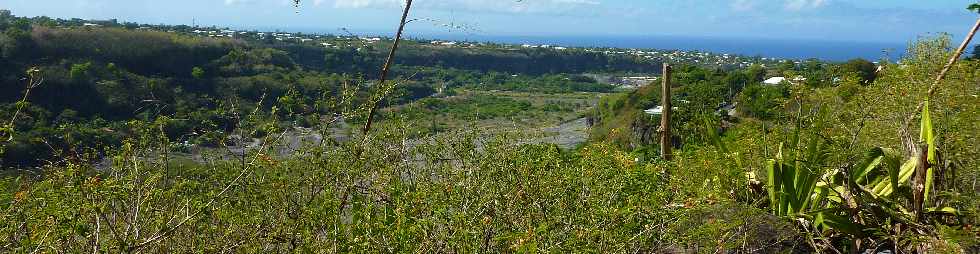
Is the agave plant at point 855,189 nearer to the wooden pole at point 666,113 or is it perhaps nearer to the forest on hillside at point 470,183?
the forest on hillside at point 470,183

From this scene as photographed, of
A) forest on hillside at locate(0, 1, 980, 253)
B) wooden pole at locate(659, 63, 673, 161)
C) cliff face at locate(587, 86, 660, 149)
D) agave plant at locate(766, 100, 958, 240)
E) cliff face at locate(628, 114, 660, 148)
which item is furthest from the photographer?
cliff face at locate(628, 114, 660, 148)

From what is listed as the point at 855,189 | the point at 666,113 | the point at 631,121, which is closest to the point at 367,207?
the point at 855,189

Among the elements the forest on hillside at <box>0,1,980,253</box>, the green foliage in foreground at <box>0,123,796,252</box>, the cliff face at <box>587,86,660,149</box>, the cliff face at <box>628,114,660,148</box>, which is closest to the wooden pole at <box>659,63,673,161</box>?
the forest on hillside at <box>0,1,980,253</box>

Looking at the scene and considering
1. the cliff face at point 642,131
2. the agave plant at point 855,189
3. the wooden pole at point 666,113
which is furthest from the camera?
the cliff face at point 642,131

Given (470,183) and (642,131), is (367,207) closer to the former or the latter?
(470,183)

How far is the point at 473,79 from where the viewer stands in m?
66.0

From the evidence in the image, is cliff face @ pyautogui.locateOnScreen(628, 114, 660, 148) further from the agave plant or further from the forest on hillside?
the agave plant

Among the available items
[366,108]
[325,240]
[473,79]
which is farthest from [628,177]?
[473,79]

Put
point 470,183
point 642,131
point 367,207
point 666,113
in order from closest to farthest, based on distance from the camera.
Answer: point 367,207 < point 470,183 < point 666,113 < point 642,131

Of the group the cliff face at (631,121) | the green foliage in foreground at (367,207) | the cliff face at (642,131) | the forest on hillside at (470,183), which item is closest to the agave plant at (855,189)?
the forest on hillside at (470,183)

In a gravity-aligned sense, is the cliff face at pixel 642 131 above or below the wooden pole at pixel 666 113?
below

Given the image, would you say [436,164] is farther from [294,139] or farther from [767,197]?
[767,197]

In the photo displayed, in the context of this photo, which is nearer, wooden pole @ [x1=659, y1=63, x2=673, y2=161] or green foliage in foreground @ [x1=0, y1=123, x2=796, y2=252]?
green foliage in foreground @ [x1=0, y1=123, x2=796, y2=252]

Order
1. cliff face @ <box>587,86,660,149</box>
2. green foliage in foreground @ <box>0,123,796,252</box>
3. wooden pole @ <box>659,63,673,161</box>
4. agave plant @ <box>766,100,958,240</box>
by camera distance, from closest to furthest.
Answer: green foliage in foreground @ <box>0,123,796,252</box> → agave plant @ <box>766,100,958,240</box> → wooden pole @ <box>659,63,673,161</box> → cliff face @ <box>587,86,660,149</box>
